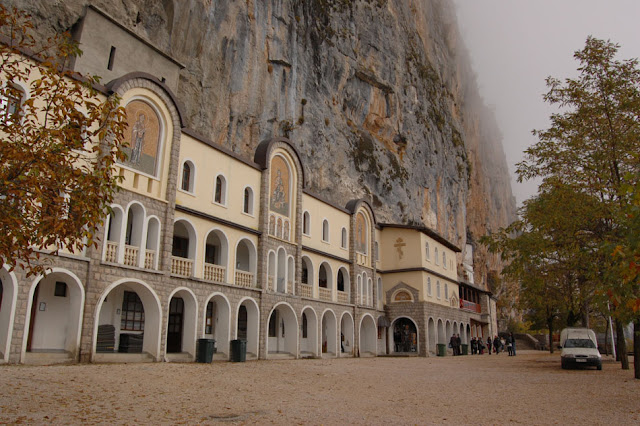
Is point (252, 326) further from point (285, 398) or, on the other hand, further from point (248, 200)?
point (285, 398)

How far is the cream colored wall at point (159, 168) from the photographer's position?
739 inches

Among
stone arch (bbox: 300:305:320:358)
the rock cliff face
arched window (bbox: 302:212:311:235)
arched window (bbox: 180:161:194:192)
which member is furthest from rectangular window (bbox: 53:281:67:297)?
the rock cliff face

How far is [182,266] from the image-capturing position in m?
20.9

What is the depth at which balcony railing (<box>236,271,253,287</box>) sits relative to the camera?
77.9 feet

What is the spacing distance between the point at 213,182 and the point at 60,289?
25.7ft

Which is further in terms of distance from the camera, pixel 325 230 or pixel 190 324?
pixel 325 230

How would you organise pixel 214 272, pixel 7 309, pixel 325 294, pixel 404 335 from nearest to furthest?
pixel 7 309 → pixel 214 272 → pixel 325 294 → pixel 404 335

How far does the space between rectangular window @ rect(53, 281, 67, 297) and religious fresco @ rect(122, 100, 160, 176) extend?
16.0 ft

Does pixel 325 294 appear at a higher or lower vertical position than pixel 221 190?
lower

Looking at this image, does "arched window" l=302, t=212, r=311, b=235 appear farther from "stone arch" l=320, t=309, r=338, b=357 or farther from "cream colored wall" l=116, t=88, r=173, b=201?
"cream colored wall" l=116, t=88, r=173, b=201

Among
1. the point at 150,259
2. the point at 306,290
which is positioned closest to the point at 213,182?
the point at 150,259

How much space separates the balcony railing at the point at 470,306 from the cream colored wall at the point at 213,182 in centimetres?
2880

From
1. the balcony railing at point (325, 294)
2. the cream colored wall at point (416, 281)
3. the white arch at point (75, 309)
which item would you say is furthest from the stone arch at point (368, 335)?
the white arch at point (75, 309)

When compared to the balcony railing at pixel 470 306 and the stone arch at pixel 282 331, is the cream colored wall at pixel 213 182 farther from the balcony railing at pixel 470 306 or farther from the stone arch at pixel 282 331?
the balcony railing at pixel 470 306
